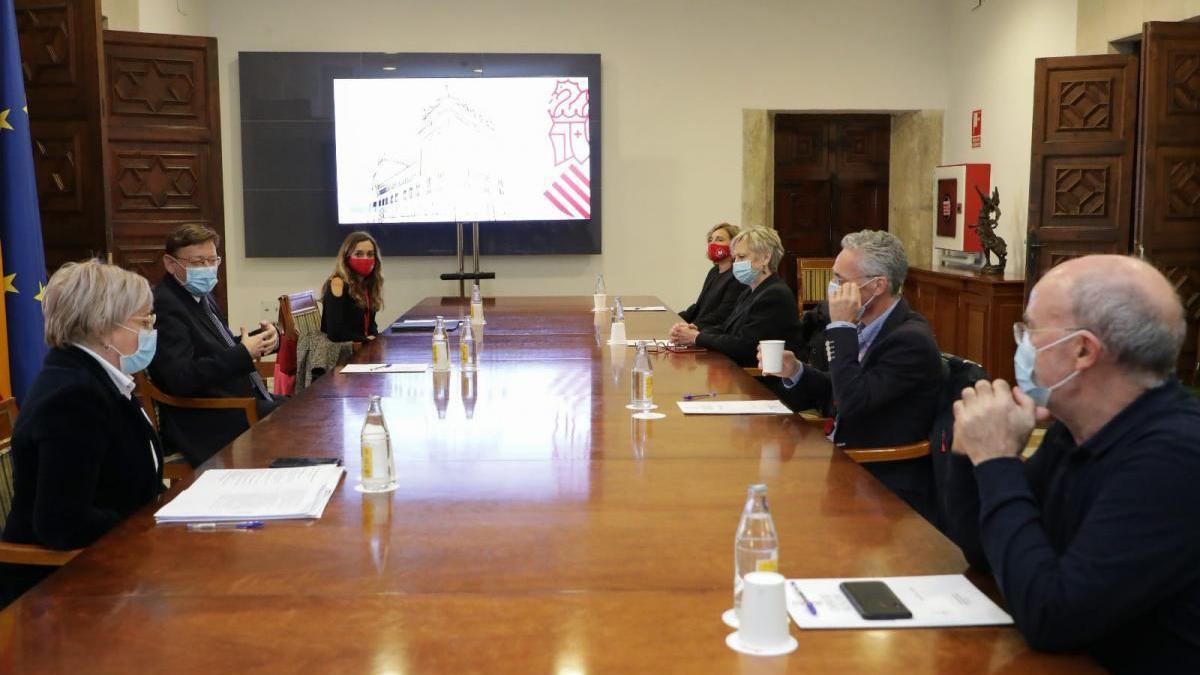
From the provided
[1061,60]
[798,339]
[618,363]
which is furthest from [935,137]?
[618,363]

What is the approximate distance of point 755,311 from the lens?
17.5 ft

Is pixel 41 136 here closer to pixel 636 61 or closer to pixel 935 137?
pixel 636 61

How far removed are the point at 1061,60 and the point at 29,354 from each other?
618 cm

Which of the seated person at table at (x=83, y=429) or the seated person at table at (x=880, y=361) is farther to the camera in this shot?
the seated person at table at (x=880, y=361)

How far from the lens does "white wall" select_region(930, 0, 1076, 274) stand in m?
8.17

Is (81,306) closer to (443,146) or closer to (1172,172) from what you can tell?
(1172,172)

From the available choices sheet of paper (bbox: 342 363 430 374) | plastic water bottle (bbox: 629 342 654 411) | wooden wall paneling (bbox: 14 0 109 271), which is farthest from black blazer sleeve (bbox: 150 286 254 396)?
plastic water bottle (bbox: 629 342 654 411)

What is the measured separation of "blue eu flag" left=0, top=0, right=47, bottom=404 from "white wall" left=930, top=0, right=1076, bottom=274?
6.42 m

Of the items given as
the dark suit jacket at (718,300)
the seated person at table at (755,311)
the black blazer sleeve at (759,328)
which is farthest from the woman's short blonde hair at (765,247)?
the dark suit jacket at (718,300)

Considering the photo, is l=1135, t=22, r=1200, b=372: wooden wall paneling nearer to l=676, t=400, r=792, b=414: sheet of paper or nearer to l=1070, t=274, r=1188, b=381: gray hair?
l=676, t=400, r=792, b=414: sheet of paper

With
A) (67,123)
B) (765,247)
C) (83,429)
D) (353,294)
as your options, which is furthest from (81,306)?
(353,294)

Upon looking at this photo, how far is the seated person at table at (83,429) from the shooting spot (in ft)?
8.06

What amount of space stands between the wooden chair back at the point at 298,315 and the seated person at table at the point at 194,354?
60.9 inches

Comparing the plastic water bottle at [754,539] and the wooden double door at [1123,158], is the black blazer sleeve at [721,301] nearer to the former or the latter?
the wooden double door at [1123,158]
